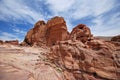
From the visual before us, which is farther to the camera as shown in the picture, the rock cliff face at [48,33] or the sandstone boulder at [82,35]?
the rock cliff face at [48,33]

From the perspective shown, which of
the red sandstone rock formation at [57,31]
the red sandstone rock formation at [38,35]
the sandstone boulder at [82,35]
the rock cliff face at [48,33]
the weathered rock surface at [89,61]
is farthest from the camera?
the red sandstone rock formation at [38,35]

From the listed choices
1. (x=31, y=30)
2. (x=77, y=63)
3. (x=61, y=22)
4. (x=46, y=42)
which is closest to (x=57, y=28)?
(x=61, y=22)

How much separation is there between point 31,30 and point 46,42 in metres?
10.4

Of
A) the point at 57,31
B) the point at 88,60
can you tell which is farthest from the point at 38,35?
the point at 88,60

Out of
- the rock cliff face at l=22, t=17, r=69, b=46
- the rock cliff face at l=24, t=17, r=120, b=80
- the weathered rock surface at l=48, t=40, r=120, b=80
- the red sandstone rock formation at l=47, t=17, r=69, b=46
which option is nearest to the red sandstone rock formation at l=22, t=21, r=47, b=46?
the rock cliff face at l=22, t=17, r=69, b=46

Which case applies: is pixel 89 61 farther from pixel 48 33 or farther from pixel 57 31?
pixel 48 33

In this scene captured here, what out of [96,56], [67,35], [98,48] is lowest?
[96,56]

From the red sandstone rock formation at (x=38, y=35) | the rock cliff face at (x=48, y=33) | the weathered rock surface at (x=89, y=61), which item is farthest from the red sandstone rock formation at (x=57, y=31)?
the weathered rock surface at (x=89, y=61)

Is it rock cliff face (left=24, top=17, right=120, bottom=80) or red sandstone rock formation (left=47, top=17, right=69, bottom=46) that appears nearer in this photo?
rock cliff face (left=24, top=17, right=120, bottom=80)

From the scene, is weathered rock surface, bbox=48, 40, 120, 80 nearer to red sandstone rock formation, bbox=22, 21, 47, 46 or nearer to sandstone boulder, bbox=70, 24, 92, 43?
sandstone boulder, bbox=70, 24, 92, 43

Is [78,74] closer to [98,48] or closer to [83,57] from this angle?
[83,57]

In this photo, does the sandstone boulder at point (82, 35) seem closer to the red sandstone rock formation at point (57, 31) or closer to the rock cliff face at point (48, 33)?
the red sandstone rock formation at point (57, 31)

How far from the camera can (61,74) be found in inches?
315

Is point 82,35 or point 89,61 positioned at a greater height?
point 82,35
